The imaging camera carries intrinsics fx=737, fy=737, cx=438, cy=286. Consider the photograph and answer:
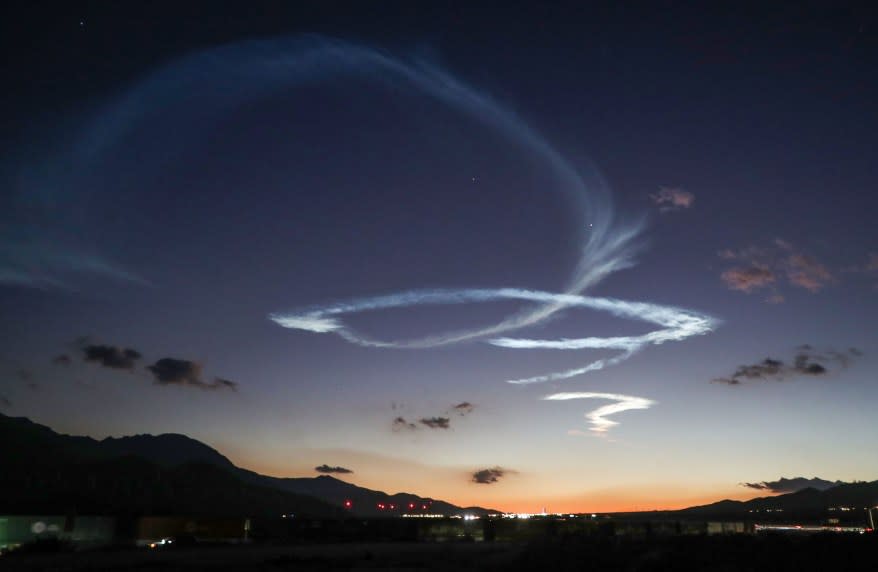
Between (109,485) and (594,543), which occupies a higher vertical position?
(109,485)

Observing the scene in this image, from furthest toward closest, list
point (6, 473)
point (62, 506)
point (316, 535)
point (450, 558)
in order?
1. point (6, 473)
2. point (62, 506)
3. point (316, 535)
4. point (450, 558)

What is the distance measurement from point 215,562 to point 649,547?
22638mm

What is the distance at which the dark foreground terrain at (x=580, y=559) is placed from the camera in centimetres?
3073

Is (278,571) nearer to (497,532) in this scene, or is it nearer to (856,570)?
(856,570)

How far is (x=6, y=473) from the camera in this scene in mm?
177375

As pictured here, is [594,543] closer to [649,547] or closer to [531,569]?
[649,547]

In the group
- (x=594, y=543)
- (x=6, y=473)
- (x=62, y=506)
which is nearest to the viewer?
(x=594, y=543)

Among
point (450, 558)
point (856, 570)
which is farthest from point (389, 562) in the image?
point (856, 570)

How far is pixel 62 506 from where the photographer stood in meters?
137

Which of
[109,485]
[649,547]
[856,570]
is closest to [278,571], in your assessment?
[649,547]

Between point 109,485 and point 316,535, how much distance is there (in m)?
141

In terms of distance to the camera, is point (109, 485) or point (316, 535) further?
point (109, 485)

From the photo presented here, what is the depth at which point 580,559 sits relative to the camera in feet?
104

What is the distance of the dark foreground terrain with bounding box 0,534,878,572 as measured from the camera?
3073cm
